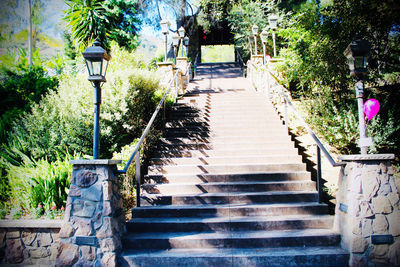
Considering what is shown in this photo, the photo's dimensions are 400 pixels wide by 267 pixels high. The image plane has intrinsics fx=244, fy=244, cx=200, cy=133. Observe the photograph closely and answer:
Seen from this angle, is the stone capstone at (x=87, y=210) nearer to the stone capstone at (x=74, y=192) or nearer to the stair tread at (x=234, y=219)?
the stone capstone at (x=74, y=192)

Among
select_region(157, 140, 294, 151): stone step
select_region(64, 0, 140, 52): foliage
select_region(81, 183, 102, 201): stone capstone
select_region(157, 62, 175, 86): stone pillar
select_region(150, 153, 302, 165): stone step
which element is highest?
select_region(64, 0, 140, 52): foliage

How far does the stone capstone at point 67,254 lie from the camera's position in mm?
3254

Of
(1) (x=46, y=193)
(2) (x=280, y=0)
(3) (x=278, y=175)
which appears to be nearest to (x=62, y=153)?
(1) (x=46, y=193)

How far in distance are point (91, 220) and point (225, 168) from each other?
104 inches

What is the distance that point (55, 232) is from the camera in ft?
11.9

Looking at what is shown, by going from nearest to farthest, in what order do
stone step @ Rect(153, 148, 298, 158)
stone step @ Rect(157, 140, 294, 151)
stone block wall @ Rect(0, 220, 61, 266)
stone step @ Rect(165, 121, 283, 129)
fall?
stone block wall @ Rect(0, 220, 61, 266) → stone step @ Rect(153, 148, 298, 158) → stone step @ Rect(157, 140, 294, 151) → stone step @ Rect(165, 121, 283, 129)

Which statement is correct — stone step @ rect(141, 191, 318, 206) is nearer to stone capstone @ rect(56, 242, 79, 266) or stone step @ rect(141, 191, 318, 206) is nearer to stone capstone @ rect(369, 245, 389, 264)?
stone capstone @ rect(369, 245, 389, 264)

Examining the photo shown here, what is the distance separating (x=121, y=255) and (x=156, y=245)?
484 millimetres

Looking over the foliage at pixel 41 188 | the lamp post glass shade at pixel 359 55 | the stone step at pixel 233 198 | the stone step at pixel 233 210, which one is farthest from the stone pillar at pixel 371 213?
the foliage at pixel 41 188

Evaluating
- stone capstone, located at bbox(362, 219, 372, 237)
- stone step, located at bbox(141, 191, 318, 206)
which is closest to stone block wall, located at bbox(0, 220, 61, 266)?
stone step, located at bbox(141, 191, 318, 206)

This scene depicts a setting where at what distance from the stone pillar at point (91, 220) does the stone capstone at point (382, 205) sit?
3.49 meters

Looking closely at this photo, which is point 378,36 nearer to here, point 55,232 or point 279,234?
point 279,234

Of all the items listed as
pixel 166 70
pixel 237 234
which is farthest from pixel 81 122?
pixel 237 234

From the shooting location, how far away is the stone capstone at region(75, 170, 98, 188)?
11.1 feet
